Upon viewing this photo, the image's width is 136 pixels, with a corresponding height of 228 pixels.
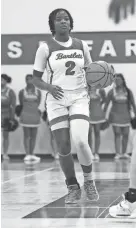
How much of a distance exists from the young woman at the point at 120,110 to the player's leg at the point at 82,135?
7.62m

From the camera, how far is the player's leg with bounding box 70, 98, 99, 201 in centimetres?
603

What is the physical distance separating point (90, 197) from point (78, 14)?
31.5 ft

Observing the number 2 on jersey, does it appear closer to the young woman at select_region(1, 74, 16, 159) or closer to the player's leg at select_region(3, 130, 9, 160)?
the young woman at select_region(1, 74, 16, 159)

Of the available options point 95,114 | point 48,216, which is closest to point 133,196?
point 48,216

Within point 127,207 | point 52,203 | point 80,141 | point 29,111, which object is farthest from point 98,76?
point 29,111

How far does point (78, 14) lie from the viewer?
15.2m

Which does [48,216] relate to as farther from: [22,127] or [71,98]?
[22,127]

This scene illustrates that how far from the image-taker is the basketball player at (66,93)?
6.14m

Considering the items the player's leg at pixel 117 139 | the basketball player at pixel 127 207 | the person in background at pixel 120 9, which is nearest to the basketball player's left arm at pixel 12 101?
the player's leg at pixel 117 139

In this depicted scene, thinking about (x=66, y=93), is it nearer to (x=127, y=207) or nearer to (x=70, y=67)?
(x=70, y=67)

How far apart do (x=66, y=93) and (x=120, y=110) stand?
26.1ft

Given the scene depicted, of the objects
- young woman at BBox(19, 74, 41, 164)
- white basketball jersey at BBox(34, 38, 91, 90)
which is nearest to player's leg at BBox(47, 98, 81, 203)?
white basketball jersey at BBox(34, 38, 91, 90)

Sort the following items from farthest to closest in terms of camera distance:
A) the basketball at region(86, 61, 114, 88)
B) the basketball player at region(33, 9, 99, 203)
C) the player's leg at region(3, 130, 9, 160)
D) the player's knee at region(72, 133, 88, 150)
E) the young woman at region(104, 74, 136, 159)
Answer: the player's leg at region(3, 130, 9, 160)
the young woman at region(104, 74, 136, 159)
the basketball at region(86, 61, 114, 88)
the basketball player at region(33, 9, 99, 203)
the player's knee at region(72, 133, 88, 150)

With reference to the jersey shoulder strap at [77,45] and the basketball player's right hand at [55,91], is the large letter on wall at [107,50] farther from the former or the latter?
the basketball player's right hand at [55,91]
